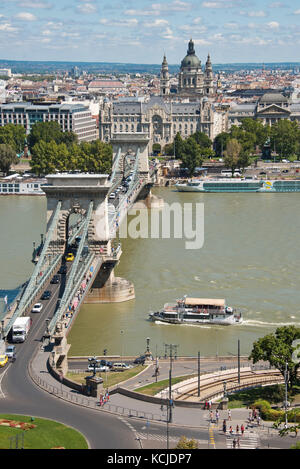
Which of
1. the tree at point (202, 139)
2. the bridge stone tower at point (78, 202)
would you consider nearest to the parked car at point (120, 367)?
the bridge stone tower at point (78, 202)

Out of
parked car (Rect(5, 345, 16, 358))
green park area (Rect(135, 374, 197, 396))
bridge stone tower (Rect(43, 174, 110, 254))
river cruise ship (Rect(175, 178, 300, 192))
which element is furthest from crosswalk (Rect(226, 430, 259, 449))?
river cruise ship (Rect(175, 178, 300, 192))

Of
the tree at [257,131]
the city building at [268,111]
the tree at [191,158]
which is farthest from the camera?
the city building at [268,111]

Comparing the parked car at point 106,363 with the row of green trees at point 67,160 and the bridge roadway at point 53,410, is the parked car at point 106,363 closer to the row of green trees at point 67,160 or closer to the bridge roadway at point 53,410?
the bridge roadway at point 53,410

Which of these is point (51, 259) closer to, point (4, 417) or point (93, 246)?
point (93, 246)

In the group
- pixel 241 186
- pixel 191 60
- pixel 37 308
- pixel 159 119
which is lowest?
pixel 241 186

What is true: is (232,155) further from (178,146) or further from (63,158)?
(63,158)

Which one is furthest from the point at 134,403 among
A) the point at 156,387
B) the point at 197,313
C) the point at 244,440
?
the point at 197,313

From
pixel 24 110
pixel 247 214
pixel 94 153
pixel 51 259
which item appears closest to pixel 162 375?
pixel 51 259
